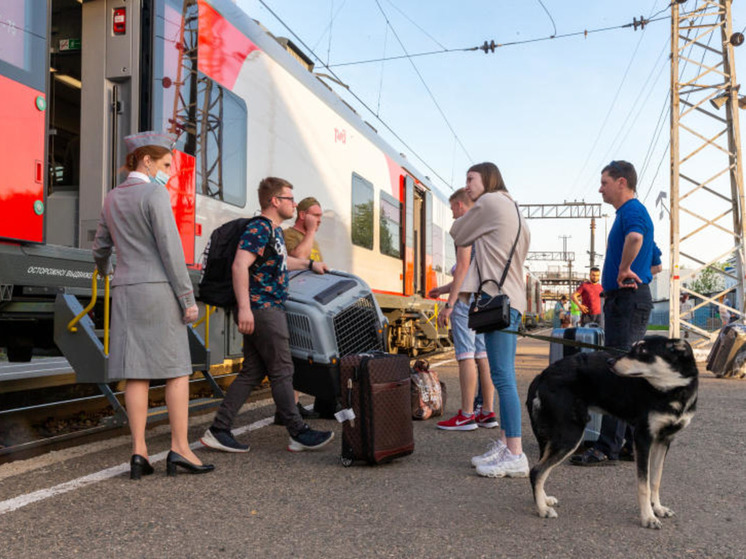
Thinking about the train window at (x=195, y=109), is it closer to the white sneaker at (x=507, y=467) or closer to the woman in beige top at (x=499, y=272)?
the woman in beige top at (x=499, y=272)

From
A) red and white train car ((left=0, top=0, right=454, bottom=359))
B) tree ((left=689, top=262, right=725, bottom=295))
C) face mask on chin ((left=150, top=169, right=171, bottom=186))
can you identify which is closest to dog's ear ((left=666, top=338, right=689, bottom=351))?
face mask on chin ((left=150, top=169, right=171, bottom=186))

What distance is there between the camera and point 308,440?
4.61m

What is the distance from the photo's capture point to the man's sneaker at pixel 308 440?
461cm

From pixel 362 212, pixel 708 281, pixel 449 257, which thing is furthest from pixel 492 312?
pixel 708 281

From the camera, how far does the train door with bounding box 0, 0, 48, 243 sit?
408cm

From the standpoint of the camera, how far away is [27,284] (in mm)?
4219

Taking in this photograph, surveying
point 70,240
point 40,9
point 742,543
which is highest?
point 40,9

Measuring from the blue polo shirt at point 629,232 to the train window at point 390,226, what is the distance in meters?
6.33

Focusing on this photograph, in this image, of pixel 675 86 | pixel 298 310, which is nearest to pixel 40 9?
pixel 298 310

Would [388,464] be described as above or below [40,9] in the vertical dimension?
below

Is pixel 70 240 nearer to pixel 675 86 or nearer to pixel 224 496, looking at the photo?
pixel 224 496

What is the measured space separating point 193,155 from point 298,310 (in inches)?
66.4

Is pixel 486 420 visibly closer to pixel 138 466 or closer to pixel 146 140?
pixel 138 466

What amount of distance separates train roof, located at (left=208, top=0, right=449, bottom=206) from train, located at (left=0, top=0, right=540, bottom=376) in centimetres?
2
